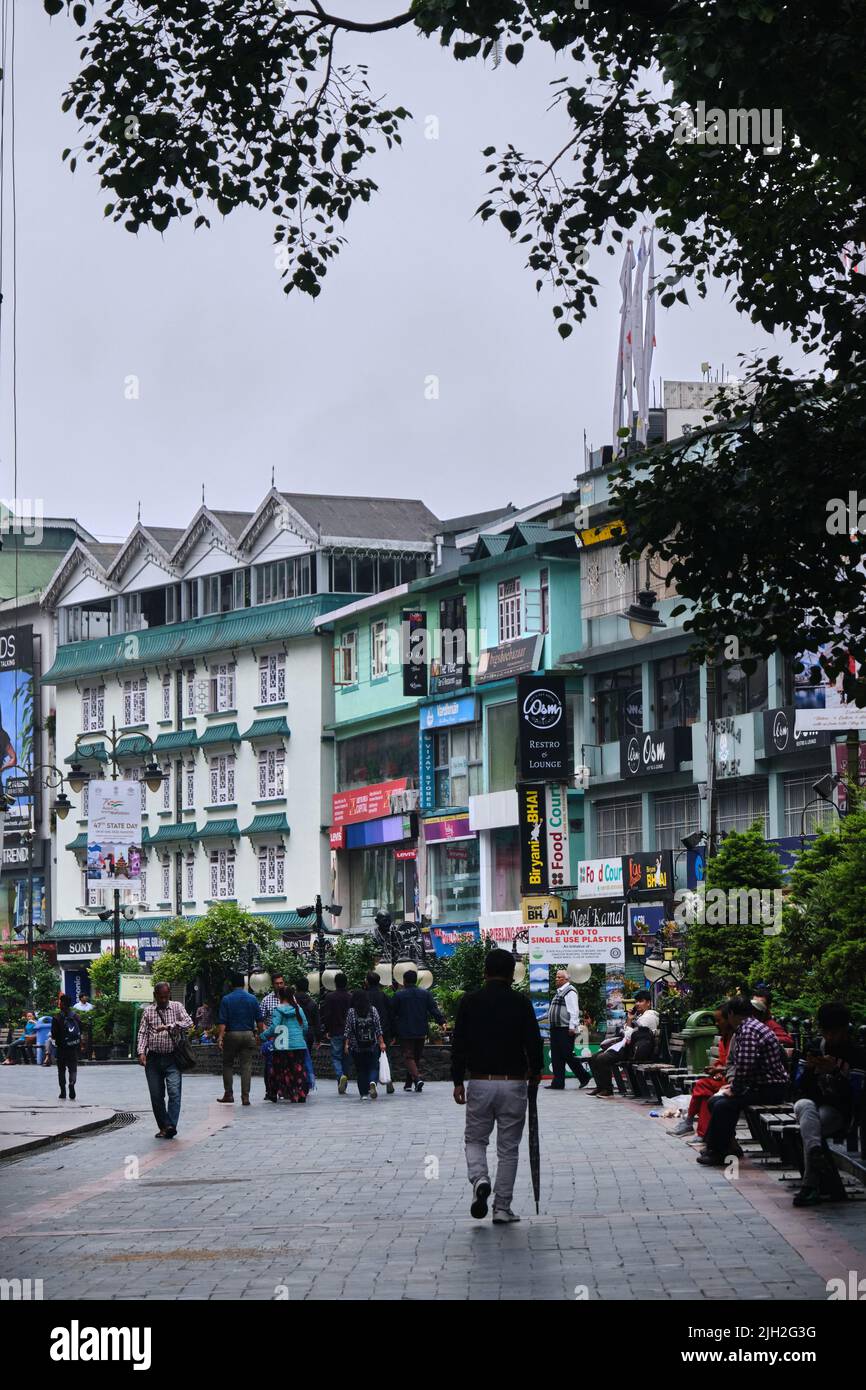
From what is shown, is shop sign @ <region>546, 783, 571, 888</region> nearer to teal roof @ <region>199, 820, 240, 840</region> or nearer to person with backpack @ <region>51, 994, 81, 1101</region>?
teal roof @ <region>199, 820, 240, 840</region>

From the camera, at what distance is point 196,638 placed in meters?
81.2

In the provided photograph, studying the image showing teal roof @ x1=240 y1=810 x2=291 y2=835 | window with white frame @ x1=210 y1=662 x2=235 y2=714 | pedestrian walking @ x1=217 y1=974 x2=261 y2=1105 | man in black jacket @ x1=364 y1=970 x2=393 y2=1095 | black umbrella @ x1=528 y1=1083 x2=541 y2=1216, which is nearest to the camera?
black umbrella @ x1=528 y1=1083 x2=541 y2=1216

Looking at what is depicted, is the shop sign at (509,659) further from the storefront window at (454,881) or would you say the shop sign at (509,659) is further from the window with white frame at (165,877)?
the window with white frame at (165,877)

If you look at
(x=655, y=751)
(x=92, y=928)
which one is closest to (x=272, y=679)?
(x=92, y=928)

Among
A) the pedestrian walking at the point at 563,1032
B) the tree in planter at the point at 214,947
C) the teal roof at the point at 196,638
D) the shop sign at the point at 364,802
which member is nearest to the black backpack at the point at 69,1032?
the pedestrian walking at the point at 563,1032

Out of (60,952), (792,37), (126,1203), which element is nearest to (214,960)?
(60,952)

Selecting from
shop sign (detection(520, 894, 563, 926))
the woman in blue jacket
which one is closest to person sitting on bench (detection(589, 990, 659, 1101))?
the woman in blue jacket

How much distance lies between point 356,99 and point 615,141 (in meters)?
1.96

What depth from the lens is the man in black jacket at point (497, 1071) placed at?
14.3 meters

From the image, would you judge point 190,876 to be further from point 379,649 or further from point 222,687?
point 379,649

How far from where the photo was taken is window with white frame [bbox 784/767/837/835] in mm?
50469

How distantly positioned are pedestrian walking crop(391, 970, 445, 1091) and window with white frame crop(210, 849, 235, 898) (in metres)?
45.7
